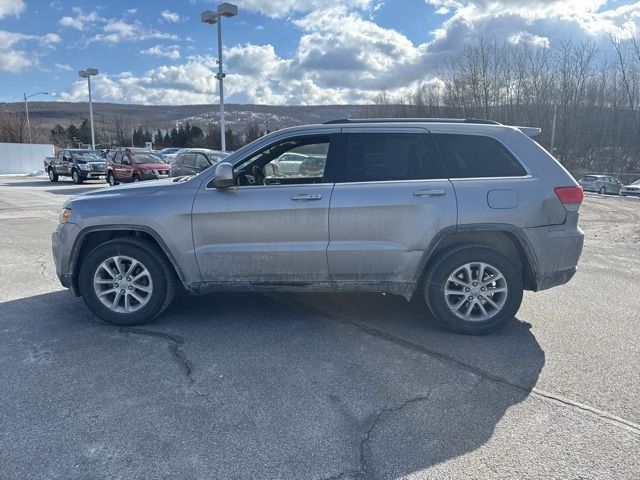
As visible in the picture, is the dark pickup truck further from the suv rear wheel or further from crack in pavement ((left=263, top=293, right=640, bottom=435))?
crack in pavement ((left=263, top=293, right=640, bottom=435))

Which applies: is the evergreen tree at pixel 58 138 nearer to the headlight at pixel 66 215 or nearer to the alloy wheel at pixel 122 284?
the headlight at pixel 66 215

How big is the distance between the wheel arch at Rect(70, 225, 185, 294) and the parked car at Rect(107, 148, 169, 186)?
15575 millimetres

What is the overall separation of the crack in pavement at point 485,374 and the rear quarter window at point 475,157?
61.1 inches

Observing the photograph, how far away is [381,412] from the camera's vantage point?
2975 millimetres

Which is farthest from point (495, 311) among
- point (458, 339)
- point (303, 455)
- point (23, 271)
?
point (23, 271)

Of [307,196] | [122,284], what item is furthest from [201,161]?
[307,196]

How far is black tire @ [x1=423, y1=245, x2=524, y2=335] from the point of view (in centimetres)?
410

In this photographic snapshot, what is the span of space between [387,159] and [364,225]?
2.17 feet

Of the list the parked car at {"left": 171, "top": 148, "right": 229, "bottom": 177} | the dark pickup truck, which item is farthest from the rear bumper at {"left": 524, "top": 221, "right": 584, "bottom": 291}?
the dark pickup truck

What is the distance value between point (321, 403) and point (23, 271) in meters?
5.38

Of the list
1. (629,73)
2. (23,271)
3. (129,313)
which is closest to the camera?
(129,313)

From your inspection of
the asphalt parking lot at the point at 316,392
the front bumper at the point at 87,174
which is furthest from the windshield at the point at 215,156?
the asphalt parking lot at the point at 316,392

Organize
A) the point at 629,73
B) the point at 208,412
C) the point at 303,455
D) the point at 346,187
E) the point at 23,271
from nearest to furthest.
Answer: the point at 303,455
the point at 208,412
the point at 346,187
the point at 23,271
the point at 629,73

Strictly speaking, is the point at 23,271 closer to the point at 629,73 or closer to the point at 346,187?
the point at 346,187
